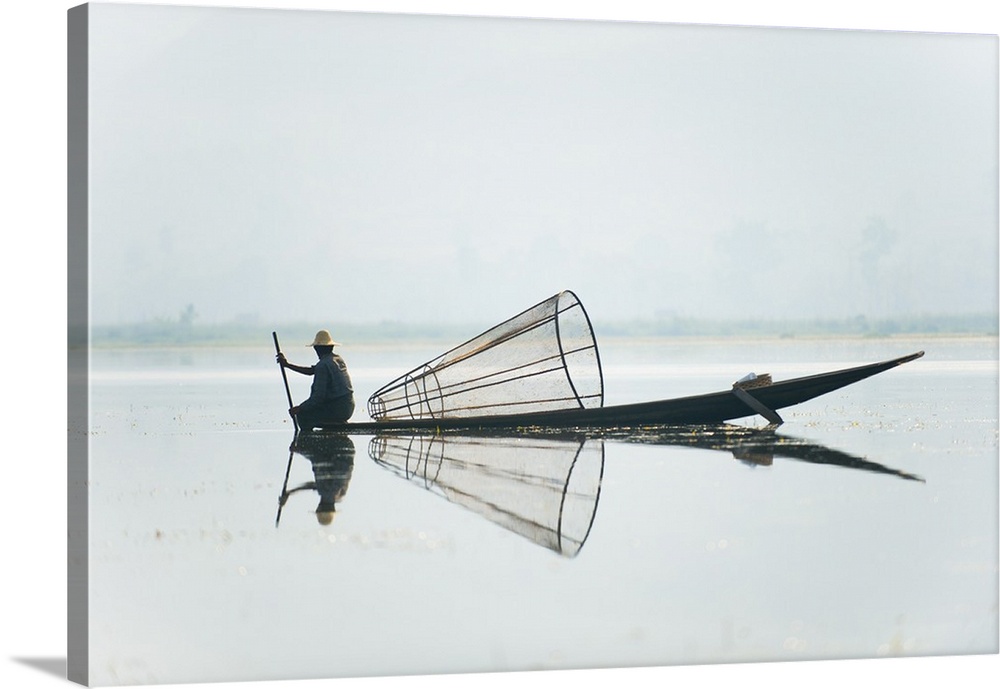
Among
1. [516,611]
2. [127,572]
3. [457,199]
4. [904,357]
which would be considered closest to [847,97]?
[904,357]

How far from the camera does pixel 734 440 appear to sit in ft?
41.7

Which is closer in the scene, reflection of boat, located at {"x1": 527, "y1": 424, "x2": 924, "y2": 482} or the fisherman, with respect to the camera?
reflection of boat, located at {"x1": 527, "y1": 424, "x2": 924, "y2": 482}

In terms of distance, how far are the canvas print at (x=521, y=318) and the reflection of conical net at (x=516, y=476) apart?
0.05 metres

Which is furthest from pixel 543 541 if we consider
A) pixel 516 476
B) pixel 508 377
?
pixel 508 377

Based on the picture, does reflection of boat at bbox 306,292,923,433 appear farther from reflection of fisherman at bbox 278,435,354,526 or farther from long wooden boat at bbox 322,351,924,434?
reflection of fisherman at bbox 278,435,354,526

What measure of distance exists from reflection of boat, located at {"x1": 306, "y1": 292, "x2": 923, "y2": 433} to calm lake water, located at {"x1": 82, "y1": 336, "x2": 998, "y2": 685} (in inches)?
23.3

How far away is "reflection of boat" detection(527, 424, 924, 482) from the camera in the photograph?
11461 millimetres

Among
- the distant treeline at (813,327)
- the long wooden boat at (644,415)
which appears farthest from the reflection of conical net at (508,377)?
the distant treeline at (813,327)

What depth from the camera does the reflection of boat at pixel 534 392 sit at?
485 inches

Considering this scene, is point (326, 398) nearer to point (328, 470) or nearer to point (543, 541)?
point (328, 470)

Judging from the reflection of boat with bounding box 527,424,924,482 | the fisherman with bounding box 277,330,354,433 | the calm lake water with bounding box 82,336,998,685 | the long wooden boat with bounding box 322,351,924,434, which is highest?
the fisherman with bounding box 277,330,354,433

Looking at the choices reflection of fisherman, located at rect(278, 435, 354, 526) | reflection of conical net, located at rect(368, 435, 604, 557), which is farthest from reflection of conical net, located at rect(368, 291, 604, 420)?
reflection of fisherman, located at rect(278, 435, 354, 526)

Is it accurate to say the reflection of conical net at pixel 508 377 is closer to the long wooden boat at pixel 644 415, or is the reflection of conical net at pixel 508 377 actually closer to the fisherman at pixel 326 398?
the long wooden boat at pixel 644 415

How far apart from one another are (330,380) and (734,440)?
334cm
